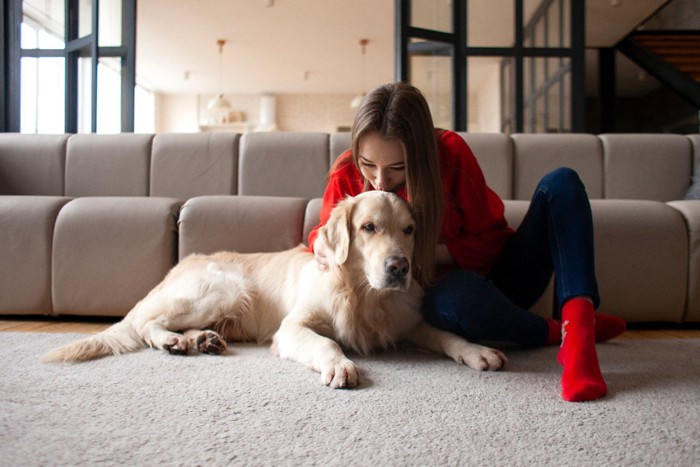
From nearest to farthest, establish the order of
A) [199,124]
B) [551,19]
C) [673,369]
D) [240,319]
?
[673,369]
[240,319]
[551,19]
[199,124]

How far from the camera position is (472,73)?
176 inches

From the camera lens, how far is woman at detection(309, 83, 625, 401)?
4.45 feet

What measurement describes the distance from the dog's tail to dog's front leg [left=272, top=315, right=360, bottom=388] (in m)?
0.53

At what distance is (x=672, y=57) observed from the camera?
6.99 m

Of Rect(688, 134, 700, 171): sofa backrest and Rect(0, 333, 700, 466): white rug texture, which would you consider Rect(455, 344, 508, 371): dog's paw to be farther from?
Rect(688, 134, 700, 171): sofa backrest

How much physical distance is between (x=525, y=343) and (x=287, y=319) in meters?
0.87

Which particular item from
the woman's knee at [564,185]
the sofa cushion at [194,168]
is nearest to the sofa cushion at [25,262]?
the sofa cushion at [194,168]

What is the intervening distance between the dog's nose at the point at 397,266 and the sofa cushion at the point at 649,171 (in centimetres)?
197

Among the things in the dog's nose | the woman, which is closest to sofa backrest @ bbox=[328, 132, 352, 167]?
the woman

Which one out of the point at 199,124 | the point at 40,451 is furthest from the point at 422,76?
the point at 199,124

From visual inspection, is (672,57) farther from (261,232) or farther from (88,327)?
(88,327)

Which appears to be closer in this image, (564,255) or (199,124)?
(564,255)

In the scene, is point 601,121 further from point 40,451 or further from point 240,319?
point 40,451

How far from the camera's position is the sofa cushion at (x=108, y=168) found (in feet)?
9.50
